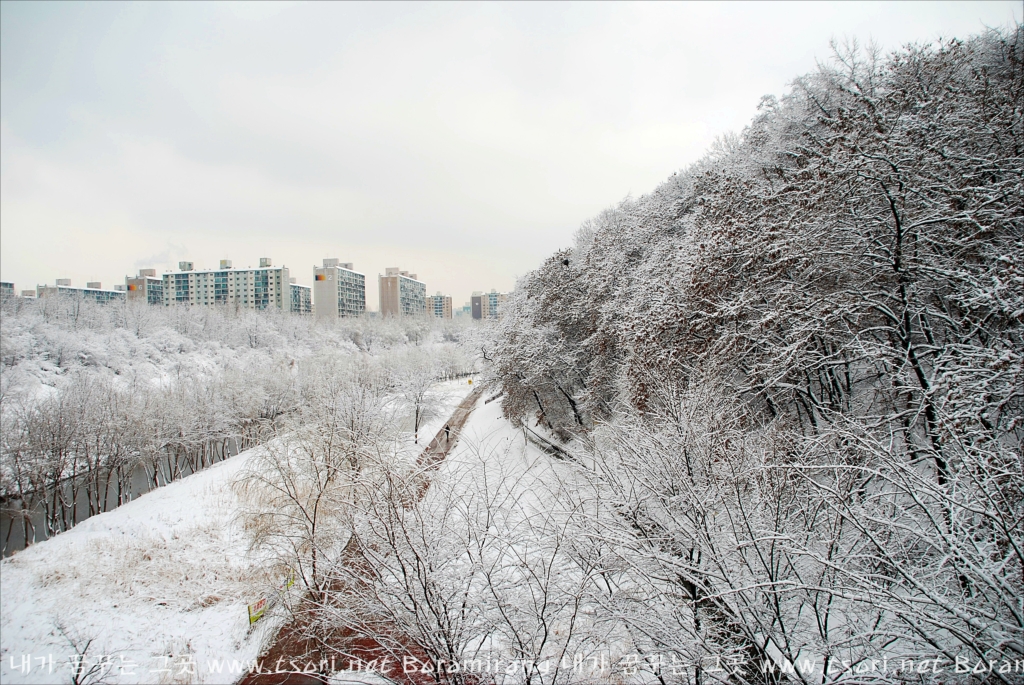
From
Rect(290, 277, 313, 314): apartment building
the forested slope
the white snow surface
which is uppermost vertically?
Rect(290, 277, 313, 314): apartment building

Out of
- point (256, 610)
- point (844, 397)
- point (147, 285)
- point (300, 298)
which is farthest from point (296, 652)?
point (147, 285)

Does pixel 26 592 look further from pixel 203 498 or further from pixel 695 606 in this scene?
pixel 695 606

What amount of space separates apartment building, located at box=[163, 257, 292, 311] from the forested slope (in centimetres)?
10152

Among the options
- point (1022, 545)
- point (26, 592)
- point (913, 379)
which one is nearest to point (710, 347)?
point (913, 379)

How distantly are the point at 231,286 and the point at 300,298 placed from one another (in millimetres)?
14366

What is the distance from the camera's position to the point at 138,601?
12.4 metres

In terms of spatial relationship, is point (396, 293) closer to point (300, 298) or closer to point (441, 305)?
point (300, 298)

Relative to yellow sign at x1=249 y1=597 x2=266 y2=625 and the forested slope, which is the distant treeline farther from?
the forested slope

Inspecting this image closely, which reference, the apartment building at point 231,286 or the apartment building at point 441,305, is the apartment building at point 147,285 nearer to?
the apartment building at point 231,286

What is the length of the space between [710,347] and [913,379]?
12.7 ft

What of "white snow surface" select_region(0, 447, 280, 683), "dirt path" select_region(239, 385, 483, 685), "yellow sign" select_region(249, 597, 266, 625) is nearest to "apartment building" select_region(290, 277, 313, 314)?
"white snow surface" select_region(0, 447, 280, 683)

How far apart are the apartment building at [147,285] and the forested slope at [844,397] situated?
121 meters

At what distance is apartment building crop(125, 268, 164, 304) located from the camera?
316ft

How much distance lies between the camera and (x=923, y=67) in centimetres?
907
